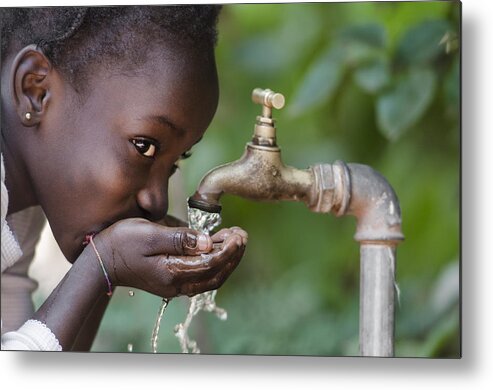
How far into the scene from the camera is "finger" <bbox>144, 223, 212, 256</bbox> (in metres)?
1.99

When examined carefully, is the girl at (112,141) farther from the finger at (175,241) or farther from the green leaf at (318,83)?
the green leaf at (318,83)

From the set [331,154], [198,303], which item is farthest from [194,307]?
[331,154]

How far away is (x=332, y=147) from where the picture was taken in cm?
200

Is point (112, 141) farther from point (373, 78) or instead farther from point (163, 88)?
point (373, 78)

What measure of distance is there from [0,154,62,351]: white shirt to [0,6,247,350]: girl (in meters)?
0.02

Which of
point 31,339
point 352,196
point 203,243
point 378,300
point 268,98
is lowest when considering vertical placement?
point 31,339

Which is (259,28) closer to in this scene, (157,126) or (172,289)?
(157,126)

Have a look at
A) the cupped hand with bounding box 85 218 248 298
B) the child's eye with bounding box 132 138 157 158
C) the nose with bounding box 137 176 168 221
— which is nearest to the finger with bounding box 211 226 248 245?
the cupped hand with bounding box 85 218 248 298

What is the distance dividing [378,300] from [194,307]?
0.41 metres

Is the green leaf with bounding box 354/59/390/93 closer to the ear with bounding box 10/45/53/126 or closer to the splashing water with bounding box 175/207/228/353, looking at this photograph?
the splashing water with bounding box 175/207/228/353

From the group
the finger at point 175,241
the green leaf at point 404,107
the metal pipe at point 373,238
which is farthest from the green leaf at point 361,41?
the finger at point 175,241

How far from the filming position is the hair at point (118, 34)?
2.01 m

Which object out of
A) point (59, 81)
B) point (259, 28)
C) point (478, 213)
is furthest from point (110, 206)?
point (478, 213)

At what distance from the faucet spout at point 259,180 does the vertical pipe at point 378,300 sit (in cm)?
19
